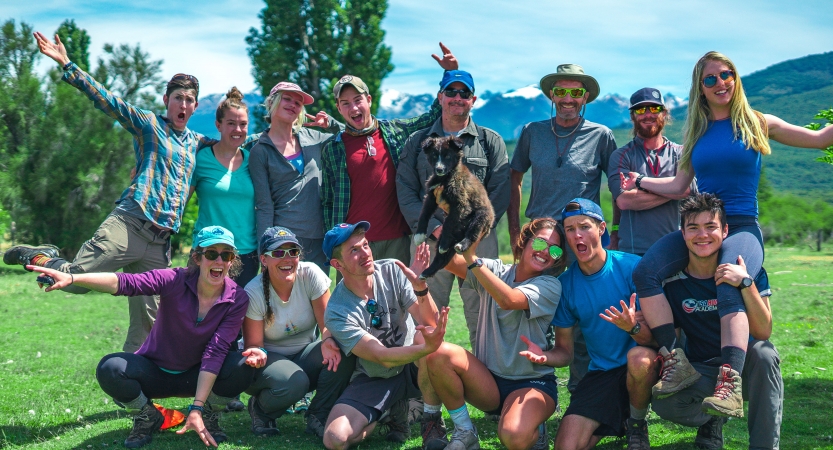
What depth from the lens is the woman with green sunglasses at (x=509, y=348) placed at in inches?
184

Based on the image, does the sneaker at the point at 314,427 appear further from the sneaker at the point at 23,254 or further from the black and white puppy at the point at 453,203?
the sneaker at the point at 23,254

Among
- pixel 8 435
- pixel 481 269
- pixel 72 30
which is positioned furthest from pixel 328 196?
pixel 72 30

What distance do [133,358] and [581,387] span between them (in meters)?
3.47

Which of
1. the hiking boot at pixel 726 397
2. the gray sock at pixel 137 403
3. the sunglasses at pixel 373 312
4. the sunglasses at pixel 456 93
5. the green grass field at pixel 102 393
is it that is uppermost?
the sunglasses at pixel 456 93

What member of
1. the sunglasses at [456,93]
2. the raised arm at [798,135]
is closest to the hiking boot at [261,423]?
the sunglasses at [456,93]

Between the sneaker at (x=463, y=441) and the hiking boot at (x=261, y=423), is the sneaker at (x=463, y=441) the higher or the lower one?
the higher one

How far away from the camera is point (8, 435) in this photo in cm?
526

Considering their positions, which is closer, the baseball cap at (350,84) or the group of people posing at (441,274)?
the group of people posing at (441,274)

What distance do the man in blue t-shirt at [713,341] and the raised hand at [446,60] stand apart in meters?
2.77

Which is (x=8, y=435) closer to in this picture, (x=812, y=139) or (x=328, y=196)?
(x=328, y=196)

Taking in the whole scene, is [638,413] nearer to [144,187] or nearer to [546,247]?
[546,247]

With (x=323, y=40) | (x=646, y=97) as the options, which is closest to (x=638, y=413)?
(x=646, y=97)

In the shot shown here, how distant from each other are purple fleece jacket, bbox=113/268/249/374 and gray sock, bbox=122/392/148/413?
28 cm

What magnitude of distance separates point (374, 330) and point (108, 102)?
324 cm
